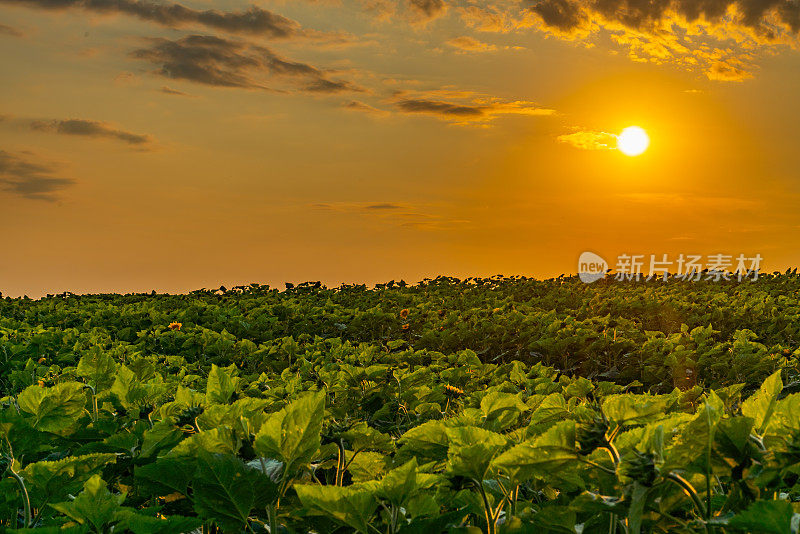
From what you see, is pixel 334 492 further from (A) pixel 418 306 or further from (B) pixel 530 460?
(A) pixel 418 306

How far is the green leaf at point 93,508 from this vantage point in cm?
166

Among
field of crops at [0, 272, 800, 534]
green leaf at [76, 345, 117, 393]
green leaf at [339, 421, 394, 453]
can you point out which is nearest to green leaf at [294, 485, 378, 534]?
field of crops at [0, 272, 800, 534]

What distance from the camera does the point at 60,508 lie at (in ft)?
5.56

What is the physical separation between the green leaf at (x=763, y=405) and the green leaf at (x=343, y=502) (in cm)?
82

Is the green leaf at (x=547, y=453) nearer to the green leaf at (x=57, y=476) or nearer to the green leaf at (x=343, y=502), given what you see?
the green leaf at (x=343, y=502)

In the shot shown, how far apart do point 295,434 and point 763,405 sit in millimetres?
1009

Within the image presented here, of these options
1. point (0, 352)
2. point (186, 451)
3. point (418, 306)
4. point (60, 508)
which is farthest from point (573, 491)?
point (418, 306)

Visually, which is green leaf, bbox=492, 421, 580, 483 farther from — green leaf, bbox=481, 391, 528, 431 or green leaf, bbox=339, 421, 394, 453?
green leaf, bbox=339, 421, 394, 453

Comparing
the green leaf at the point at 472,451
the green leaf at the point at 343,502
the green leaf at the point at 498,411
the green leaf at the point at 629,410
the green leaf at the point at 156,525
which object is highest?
the green leaf at the point at 629,410

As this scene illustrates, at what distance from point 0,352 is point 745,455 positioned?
8.16 meters

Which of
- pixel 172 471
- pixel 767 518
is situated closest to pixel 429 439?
pixel 172 471

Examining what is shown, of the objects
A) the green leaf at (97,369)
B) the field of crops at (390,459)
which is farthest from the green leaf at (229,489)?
the green leaf at (97,369)

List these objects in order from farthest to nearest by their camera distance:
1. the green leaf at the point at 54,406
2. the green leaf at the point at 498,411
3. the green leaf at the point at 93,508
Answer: the green leaf at the point at 54,406 < the green leaf at the point at 498,411 < the green leaf at the point at 93,508

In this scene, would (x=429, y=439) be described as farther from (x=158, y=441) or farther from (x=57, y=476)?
(x=57, y=476)
